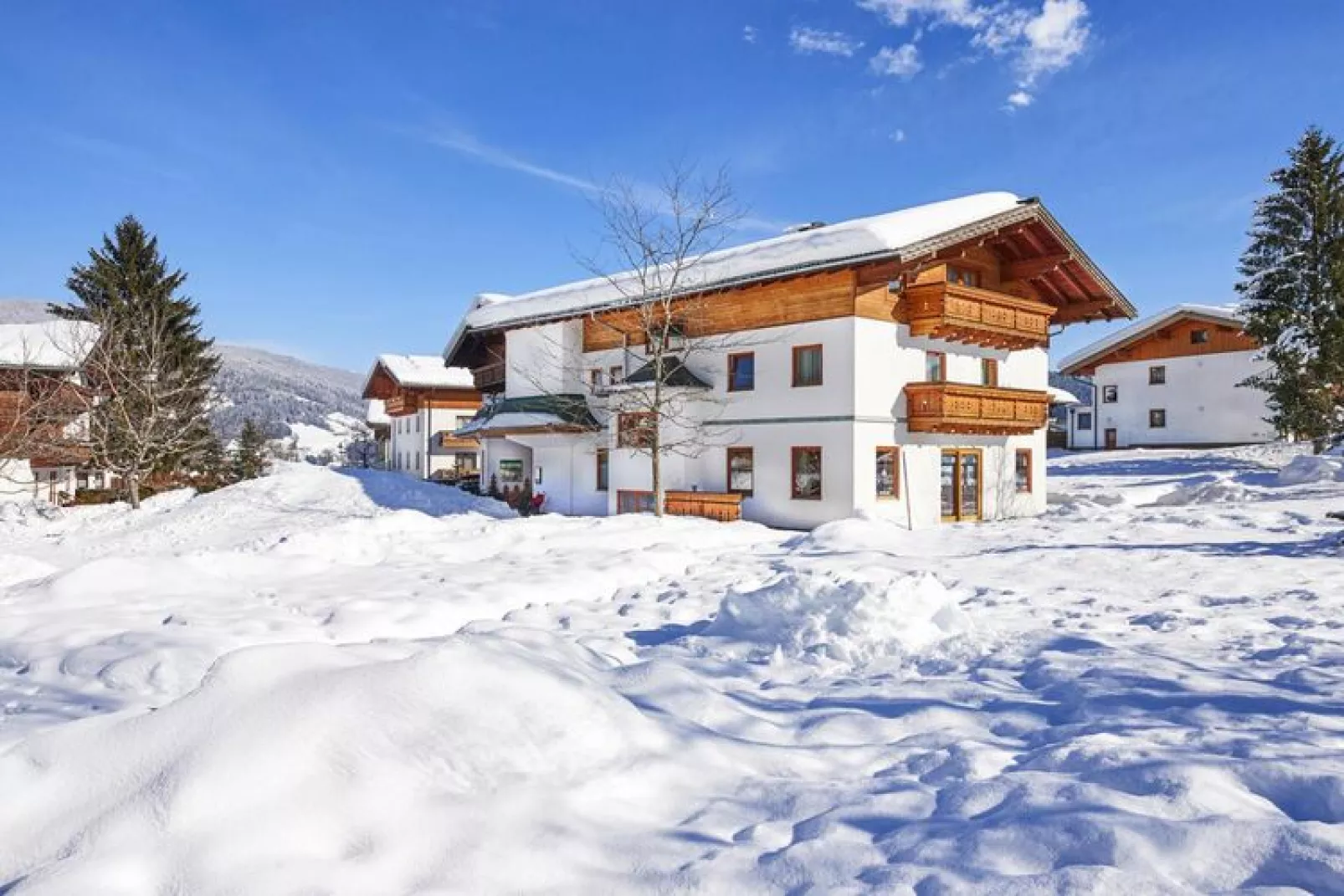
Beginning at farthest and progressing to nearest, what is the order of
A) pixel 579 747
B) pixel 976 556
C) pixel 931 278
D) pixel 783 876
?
1. pixel 931 278
2. pixel 976 556
3. pixel 579 747
4. pixel 783 876

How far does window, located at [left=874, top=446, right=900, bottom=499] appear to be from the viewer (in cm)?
2077

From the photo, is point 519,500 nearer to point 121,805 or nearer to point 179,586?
point 179,586

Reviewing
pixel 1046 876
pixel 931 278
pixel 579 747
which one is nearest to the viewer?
pixel 1046 876

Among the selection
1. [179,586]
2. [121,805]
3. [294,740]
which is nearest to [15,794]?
[121,805]

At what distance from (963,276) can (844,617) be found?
18277 mm

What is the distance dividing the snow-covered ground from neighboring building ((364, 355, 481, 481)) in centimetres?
3437

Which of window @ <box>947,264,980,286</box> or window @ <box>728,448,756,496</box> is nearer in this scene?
window @ <box>728,448,756,496</box>

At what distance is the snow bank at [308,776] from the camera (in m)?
3.05

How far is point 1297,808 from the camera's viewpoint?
371 centimetres

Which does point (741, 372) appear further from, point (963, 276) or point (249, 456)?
point (249, 456)

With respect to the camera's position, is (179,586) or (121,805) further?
(179,586)

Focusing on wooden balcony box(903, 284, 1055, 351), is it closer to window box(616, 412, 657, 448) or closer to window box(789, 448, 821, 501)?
window box(789, 448, 821, 501)

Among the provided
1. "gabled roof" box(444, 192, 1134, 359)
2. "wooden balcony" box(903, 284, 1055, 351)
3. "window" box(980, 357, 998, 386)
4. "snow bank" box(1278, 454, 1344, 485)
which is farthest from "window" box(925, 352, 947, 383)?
"snow bank" box(1278, 454, 1344, 485)

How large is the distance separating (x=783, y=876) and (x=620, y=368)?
23112mm
